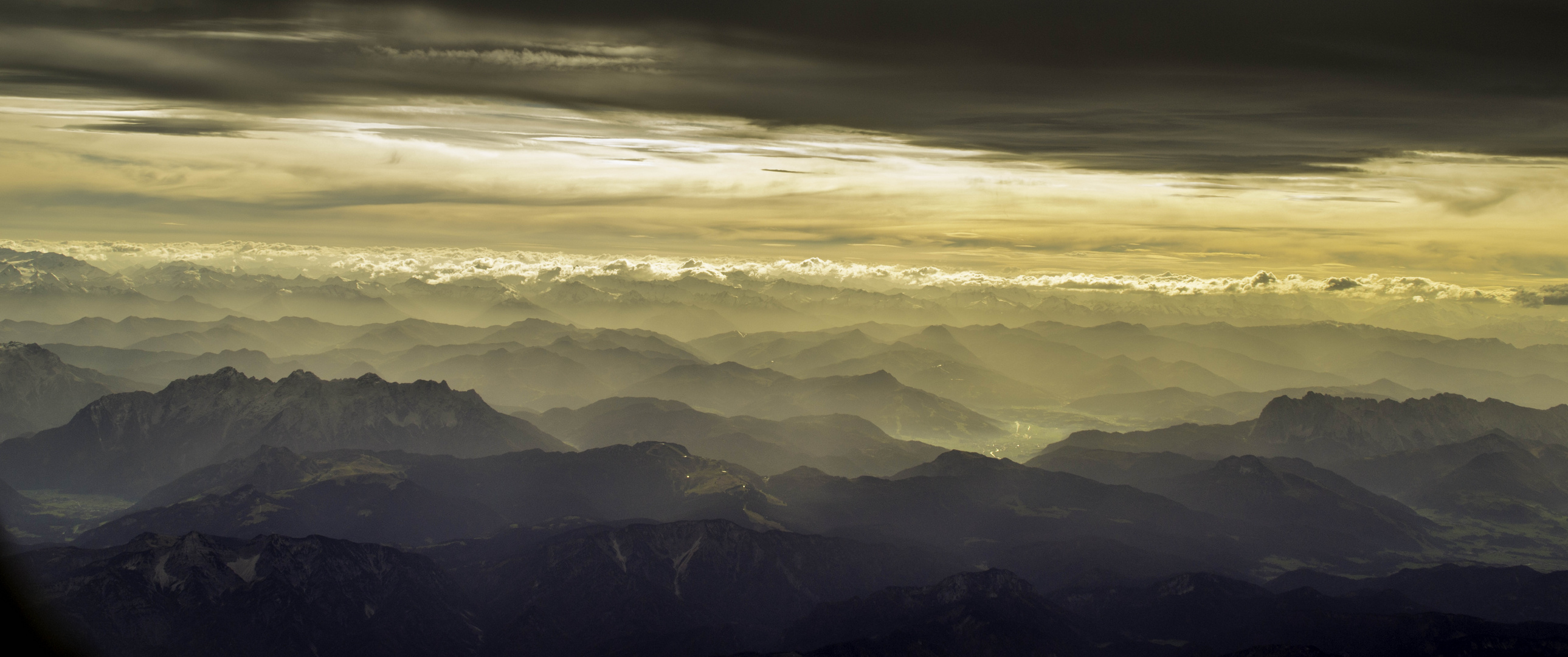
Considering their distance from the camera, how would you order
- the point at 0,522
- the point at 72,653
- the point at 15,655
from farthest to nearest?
the point at 72,653 < the point at 0,522 < the point at 15,655

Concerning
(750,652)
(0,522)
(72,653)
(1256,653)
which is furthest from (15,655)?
(1256,653)

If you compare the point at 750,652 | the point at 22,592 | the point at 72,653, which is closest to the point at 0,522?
the point at 22,592

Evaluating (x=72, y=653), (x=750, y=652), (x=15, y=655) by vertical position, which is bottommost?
(x=750, y=652)

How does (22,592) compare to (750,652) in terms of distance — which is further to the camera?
(750,652)

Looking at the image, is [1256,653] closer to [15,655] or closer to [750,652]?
[750,652]

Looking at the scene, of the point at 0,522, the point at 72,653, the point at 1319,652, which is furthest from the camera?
the point at 1319,652

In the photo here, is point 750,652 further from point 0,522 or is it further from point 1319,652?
point 0,522

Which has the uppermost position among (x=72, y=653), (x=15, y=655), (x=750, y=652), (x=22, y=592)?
(x=15, y=655)

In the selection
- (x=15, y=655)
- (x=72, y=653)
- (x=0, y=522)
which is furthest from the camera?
(x=72, y=653)

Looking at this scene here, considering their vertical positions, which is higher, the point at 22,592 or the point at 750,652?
the point at 22,592
